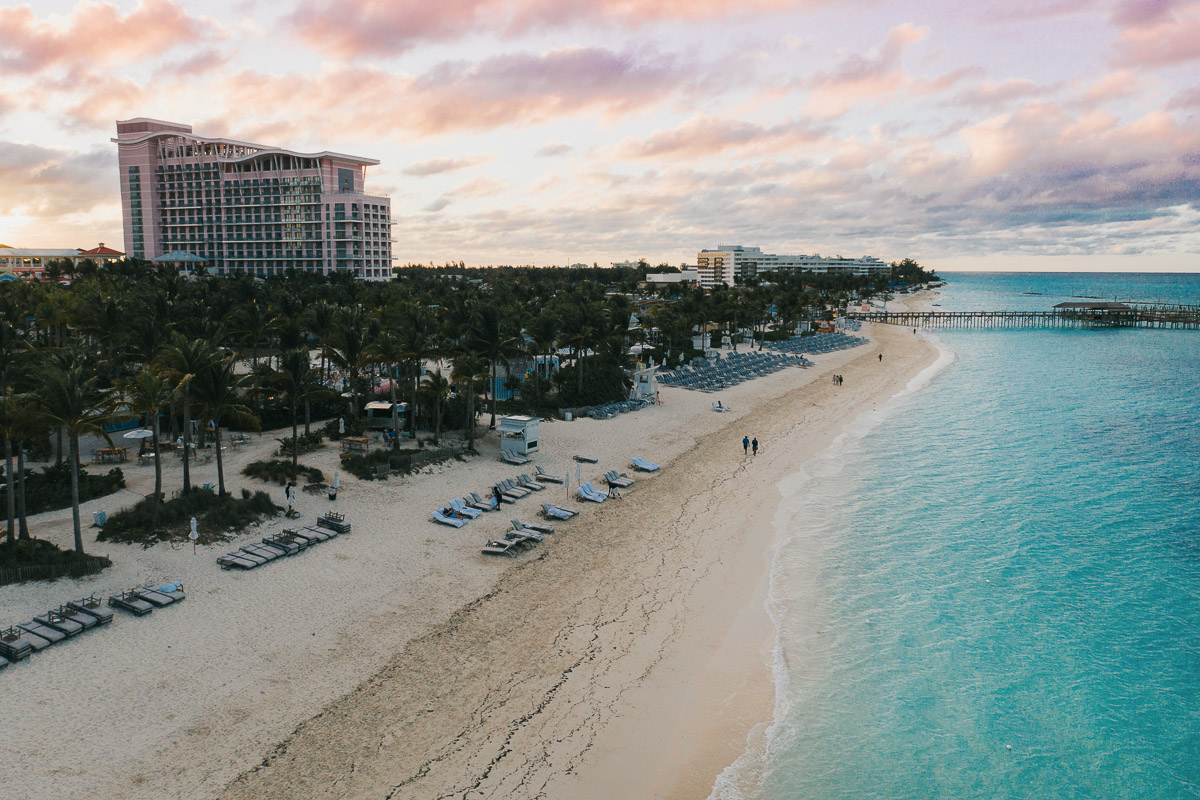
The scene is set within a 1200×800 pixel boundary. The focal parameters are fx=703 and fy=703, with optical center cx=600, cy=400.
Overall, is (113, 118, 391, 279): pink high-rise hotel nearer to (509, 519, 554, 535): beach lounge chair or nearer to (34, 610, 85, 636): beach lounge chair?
(509, 519, 554, 535): beach lounge chair

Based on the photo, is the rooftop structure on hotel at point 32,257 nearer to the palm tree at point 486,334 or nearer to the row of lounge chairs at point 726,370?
the row of lounge chairs at point 726,370

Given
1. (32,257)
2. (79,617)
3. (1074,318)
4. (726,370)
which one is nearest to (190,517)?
(79,617)

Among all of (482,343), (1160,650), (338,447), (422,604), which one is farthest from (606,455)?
(1160,650)

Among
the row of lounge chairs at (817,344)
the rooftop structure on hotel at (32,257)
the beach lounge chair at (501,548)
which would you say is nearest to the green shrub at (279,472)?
the beach lounge chair at (501,548)

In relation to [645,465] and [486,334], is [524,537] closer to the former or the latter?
[645,465]

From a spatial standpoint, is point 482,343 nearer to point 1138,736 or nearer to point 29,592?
point 29,592

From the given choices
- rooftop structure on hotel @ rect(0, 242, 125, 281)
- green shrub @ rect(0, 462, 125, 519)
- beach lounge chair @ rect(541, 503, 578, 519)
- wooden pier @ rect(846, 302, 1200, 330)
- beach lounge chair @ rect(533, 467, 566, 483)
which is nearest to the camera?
green shrub @ rect(0, 462, 125, 519)

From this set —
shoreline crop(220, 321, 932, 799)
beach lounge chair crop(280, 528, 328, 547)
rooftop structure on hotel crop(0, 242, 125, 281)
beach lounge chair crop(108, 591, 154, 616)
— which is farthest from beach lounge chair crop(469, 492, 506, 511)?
rooftop structure on hotel crop(0, 242, 125, 281)
